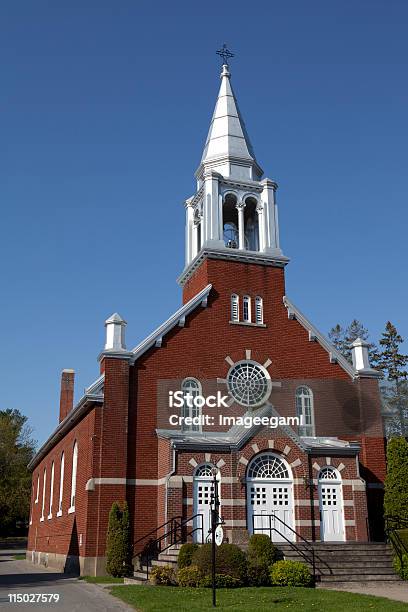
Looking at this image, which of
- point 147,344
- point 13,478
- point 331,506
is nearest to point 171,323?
point 147,344

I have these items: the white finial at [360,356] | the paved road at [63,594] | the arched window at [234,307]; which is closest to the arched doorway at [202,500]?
the paved road at [63,594]

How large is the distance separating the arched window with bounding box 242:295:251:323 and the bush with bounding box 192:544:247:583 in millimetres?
12018

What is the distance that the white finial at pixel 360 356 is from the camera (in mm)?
30562

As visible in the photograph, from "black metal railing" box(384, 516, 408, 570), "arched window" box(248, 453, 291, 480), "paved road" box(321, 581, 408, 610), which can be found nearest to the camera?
"paved road" box(321, 581, 408, 610)

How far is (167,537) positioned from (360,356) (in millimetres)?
12153

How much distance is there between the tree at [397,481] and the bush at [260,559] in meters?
5.88

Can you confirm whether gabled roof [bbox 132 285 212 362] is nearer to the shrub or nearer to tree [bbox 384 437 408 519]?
the shrub

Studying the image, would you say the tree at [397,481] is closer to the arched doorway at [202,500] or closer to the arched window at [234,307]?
the arched doorway at [202,500]

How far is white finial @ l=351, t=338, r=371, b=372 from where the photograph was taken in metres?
30.6

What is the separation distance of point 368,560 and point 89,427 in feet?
37.9

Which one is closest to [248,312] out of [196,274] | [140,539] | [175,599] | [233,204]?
[196,274]

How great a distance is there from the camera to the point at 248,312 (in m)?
30.3

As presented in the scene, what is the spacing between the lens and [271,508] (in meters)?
25.5

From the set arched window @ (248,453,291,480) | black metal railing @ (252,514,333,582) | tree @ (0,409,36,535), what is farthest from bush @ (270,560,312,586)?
tree @ (0,409,36,535)
